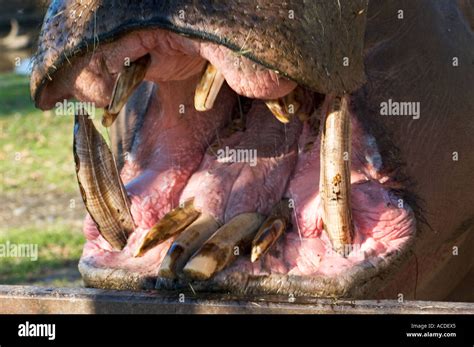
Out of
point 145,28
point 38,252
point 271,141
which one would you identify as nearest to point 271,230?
point 271,141

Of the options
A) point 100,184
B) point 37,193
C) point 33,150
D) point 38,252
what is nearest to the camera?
point 100,184

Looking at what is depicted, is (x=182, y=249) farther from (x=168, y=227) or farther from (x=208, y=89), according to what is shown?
(x=208, y=89)

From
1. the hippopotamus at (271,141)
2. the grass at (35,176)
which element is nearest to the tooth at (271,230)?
the hippopotamus at (271,141)

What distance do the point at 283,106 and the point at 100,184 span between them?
63 centimetres

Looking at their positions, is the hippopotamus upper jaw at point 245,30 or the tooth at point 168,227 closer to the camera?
the hippopotamus upper jaw at point 245,30

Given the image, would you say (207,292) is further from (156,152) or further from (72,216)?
(72,216)

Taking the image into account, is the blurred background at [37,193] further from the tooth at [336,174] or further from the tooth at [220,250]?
the tooth at [336,174]

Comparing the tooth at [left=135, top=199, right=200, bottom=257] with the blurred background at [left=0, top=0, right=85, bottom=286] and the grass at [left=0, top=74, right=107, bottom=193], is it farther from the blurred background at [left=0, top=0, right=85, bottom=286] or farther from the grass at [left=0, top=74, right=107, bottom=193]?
the grass at [left=0, top=74, right=107, bottom=193]

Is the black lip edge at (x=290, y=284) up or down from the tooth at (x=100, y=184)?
down

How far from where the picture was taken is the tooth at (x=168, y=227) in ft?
9.68

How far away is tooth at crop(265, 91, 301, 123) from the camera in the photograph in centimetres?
274

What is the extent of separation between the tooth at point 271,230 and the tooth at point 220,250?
40 millimetres

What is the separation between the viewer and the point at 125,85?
2711 mm

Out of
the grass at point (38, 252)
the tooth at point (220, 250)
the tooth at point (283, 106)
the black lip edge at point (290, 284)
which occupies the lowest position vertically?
the grass at point (38, 252)
